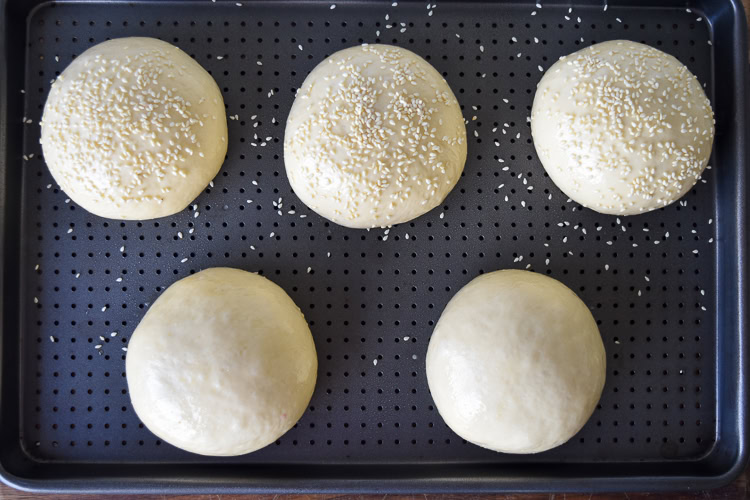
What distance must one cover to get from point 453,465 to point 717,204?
130 cm

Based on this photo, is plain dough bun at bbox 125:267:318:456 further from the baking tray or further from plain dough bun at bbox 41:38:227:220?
plain dough bun at bbox 41:38:227:220

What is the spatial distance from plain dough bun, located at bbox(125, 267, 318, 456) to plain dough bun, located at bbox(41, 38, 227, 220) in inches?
13.6

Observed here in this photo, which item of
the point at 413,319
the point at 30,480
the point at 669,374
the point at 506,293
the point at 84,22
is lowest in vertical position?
the point at 30,480

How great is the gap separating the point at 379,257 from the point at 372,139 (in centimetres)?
42

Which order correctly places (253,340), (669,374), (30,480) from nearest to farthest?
1. (253,340)
2. (30,480)
3. (669,374)

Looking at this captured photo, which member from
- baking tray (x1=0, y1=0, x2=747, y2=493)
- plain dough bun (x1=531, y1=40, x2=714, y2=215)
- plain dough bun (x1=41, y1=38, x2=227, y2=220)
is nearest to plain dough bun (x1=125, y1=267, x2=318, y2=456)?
baking tray (x1=0, y1=0, x2=747, y2=493)

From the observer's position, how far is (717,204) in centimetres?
188

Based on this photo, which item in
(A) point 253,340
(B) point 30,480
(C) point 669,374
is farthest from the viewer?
(C) point 669,374

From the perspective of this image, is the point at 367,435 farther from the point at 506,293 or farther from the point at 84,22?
the point at 84,22

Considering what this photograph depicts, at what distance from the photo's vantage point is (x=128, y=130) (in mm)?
1664

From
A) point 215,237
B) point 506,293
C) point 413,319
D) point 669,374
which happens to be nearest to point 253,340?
point 215,237

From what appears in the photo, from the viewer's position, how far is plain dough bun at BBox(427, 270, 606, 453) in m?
1.60

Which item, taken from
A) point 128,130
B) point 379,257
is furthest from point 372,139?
point 128,130

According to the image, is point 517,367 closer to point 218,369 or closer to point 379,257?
point 379,257
